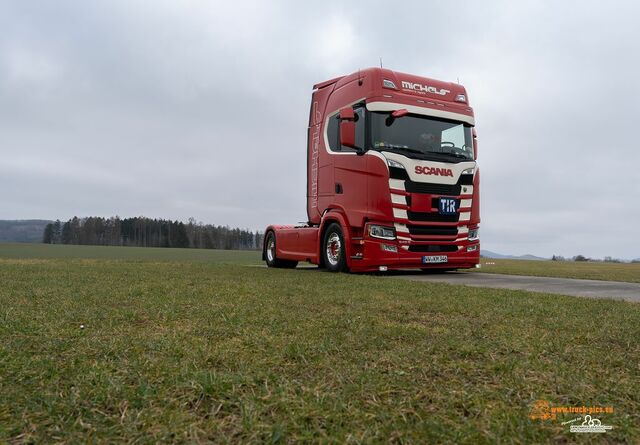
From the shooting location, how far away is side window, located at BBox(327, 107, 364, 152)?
9.05 metres

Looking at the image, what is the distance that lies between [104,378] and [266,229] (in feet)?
39.6

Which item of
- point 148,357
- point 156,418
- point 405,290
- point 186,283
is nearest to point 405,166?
point 405,290

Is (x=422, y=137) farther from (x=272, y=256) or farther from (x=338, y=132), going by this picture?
(x=272, y=256)

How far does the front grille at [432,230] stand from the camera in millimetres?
8828

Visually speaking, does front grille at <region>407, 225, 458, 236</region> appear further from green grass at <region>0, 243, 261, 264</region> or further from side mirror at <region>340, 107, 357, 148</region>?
green grass at <region>0, 243, 261, 264</region>

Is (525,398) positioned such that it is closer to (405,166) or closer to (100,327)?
(100,327)

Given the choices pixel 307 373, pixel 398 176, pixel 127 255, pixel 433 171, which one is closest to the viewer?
pixel 307 373

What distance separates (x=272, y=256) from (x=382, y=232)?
542 cm

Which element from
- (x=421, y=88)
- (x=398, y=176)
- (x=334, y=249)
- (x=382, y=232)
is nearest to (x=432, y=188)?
(x=398, y=176)

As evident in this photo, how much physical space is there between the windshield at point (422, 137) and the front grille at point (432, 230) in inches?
53.6

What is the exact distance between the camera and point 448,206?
9016mm

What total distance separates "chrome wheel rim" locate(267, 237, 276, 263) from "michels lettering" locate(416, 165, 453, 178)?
570 centimetres

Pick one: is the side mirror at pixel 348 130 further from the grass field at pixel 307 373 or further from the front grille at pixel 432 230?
the grass field at pixel 307 373

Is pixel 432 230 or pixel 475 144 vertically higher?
pixel 475 144
